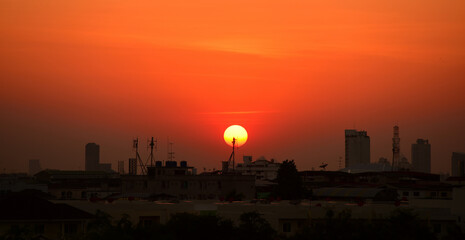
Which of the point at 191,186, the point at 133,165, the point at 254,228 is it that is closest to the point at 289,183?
the point at 191,186

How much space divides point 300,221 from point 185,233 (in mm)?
11146

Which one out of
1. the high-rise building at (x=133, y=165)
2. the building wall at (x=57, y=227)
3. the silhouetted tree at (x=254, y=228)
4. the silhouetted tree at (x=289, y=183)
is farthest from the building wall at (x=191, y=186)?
the silhouetted tree at (x=254, y=228)

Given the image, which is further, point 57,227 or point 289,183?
point 289,183

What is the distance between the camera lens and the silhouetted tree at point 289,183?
4624 inches

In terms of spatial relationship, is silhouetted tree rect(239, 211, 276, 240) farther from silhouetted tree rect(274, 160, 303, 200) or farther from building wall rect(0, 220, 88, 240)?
silhouetted tree rect(274, 160, 303, 200)

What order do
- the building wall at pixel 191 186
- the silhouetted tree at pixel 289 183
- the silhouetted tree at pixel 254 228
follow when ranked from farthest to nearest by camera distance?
the building wall at pixel 191 186 → the silhouetted tree at pixel 289 183 → the silhouetted tree at pixel 254 228

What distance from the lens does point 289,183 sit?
119062 millimetres

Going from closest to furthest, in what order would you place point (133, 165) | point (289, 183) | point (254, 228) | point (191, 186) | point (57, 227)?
point (254, 228) < point (57, 227) < point (289, 183) < point (191, 186) < point (133, 165)

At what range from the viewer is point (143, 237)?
50.4 meters

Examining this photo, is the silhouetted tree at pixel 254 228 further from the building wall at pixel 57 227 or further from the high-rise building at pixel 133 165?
the high-rise building at pixel 133 165

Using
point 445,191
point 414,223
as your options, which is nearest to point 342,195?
point 445,191

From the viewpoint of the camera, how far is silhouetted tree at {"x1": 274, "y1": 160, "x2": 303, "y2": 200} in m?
117

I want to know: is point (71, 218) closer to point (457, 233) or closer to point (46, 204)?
point (46, 204)

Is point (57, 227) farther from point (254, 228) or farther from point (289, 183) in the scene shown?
point (289, 183)
